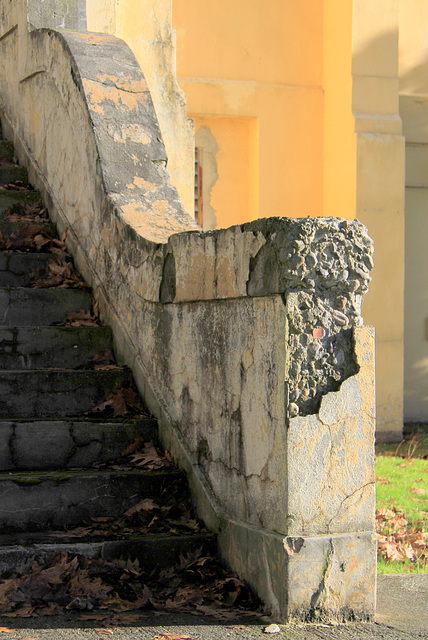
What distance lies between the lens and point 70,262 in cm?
488

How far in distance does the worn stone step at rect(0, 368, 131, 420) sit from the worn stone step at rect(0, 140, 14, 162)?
104 inches

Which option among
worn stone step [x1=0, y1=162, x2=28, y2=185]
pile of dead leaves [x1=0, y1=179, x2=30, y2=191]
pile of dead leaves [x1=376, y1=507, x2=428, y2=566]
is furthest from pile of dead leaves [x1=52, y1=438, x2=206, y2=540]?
worn stone step [x1=0, y1=162, x2=28, y2=185]

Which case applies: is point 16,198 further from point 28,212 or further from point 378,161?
point 378,161

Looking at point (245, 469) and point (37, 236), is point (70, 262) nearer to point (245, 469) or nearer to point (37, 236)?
point (37, 236)

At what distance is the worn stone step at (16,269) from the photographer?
183 inches

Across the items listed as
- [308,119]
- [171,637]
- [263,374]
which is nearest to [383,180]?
[308,119]

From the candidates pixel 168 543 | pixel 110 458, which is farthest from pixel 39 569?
pixel 110 458

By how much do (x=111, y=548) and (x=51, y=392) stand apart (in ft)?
3.36

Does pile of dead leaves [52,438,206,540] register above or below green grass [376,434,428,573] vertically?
above

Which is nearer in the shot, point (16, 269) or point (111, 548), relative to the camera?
point (111, 548)

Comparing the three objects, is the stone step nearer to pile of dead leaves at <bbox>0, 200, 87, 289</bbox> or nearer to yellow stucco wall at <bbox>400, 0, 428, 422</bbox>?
pile of dead leaves at <bbox>0, 200, 87, 289</bbox>

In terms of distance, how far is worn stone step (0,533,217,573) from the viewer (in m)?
3.02

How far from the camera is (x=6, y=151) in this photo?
20.0ft

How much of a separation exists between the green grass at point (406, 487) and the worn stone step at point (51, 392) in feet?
5.35
